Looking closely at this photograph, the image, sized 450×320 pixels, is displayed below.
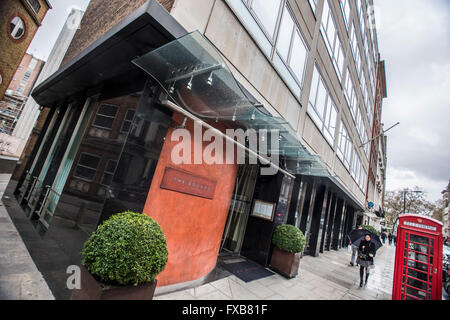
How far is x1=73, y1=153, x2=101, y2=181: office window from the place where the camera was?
14.4ft

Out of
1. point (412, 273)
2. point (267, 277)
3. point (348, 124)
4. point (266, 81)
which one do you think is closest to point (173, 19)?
point (266, 81)

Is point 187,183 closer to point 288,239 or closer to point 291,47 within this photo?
point 288,239

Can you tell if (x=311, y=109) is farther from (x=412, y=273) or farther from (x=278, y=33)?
(x=412, y=273)

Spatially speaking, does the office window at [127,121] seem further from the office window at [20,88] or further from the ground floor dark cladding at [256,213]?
the office window at [20,88]

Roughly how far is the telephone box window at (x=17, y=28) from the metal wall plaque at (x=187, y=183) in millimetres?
12933

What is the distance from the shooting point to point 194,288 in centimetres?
463

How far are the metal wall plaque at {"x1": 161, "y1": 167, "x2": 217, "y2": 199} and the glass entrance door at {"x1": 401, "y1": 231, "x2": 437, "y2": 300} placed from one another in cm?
718

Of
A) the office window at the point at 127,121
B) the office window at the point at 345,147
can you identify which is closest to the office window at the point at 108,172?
the office window at the point at 127,121

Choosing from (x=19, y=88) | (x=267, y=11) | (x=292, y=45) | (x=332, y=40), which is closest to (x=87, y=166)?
(x=267, y=11)

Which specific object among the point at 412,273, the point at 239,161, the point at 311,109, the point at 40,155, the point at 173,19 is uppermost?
the point at 311,109

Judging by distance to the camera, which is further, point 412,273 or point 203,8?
point 412,273

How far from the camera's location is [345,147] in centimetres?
1484

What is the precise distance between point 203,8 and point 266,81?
2.70 metres

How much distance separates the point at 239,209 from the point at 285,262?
2537 mm
